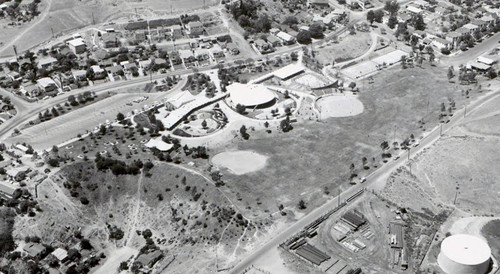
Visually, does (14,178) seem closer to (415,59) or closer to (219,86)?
(219,86)

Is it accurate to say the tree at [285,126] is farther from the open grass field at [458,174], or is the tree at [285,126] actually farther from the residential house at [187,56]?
the residential house at [187,56]

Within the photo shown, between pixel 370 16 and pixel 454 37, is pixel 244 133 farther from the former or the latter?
pixel 454 37

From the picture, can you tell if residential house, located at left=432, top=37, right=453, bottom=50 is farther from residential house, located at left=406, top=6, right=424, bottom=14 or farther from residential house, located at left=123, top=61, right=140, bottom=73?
residential house, located at left=123, top=61, right=140, bottom=73

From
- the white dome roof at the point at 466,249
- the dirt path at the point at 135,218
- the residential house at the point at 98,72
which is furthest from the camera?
the residential house at the point at 98,72

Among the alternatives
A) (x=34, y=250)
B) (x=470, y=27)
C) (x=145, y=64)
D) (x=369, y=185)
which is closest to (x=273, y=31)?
(x=145, y=64)

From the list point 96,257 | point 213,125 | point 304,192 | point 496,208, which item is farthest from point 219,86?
point 496,208

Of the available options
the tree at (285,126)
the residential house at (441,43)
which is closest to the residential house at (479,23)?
the residential house at (441,43)

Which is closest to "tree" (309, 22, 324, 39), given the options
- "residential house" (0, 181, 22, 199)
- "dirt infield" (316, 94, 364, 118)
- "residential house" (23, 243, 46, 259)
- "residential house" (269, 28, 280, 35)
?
"residential house" (269, 28, 280, 35)
